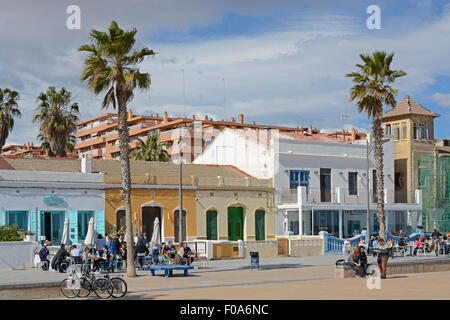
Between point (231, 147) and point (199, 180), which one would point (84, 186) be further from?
point (231, 147)

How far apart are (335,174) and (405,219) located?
6467mm

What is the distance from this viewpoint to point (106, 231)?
3644 cm

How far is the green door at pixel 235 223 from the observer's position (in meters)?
41.6

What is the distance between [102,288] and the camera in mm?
17828

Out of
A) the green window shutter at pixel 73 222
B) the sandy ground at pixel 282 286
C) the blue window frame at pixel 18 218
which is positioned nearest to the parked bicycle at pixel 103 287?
the sandy ground at pixel 282 286

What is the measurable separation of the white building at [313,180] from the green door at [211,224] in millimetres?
4718

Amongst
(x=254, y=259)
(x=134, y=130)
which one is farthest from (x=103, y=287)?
(x=134, y=130)

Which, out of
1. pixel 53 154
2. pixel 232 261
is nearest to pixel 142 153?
pixel 53 154

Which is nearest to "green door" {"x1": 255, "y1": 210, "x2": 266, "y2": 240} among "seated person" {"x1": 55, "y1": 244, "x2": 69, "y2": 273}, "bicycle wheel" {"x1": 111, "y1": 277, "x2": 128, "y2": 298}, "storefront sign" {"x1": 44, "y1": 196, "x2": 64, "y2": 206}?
"storefront sign" {"x1": 44, "y1": 196, "x2": 64, "y2": 206}

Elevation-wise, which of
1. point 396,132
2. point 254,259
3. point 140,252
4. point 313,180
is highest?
point 396,132

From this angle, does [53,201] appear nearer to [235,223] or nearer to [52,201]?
[52,201]

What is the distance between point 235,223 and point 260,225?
186 cm

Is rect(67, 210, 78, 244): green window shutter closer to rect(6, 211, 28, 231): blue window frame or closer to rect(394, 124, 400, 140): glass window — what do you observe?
rect(6, 211, 28, 231): blue window frame

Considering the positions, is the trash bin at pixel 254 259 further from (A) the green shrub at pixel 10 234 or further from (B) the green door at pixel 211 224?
(B) the green door at pixel 211 224
